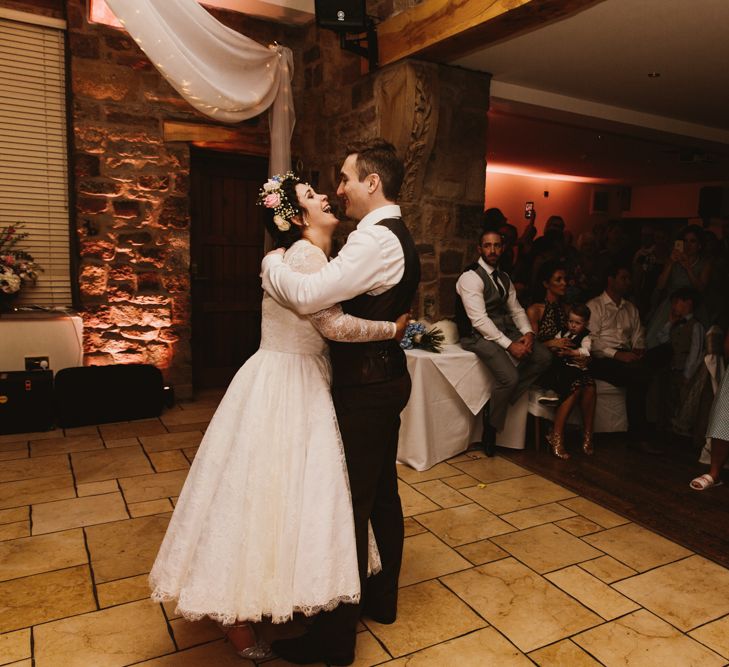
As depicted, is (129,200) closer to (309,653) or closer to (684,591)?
(309,653)

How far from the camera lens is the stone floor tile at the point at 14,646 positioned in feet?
6.40

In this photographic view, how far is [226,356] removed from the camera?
5.64 metres

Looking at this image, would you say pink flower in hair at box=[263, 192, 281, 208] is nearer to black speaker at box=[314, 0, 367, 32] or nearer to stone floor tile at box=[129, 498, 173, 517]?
stone floor tile at box=[129, 498, 173, 517]

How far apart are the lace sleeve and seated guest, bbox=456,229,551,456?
212 centimetres

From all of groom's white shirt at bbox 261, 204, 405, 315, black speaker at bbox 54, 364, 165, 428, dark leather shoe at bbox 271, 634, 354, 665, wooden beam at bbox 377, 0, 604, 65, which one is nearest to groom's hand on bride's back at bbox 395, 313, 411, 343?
groom's white shirt at bbox 261, 204, 405, 315

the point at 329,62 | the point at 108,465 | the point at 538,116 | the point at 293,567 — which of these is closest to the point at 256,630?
the point at 293,567

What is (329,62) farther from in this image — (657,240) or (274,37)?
(657,240)

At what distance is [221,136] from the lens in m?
5.05

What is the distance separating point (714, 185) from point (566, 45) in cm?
856

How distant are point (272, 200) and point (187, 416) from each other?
319 cm

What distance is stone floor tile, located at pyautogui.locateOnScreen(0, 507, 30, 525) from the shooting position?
2.91 meters

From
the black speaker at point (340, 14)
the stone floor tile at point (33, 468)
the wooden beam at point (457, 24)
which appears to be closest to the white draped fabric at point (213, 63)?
the black speaker at point (340, 14)

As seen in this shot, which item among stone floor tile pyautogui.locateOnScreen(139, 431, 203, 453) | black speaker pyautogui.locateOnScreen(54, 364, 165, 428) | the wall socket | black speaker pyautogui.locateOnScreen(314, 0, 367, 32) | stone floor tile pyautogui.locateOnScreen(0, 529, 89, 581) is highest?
black speaker pyautogui.locateOnScreen(314, 0, 367, 32)

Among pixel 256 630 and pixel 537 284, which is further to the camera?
pixel 537 284
